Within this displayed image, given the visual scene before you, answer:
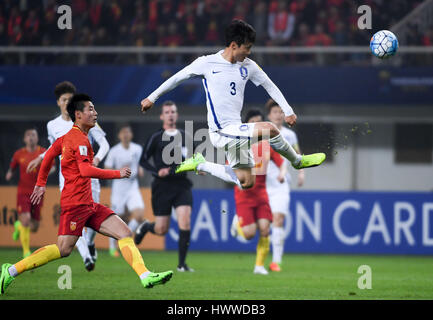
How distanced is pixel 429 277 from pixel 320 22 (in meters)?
9.65

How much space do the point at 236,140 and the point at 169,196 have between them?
2.94 meters

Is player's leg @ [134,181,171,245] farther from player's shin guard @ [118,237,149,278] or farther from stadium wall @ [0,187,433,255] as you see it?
stadium wall @ [0,187,433,255]

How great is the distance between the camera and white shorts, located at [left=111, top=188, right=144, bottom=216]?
15.1 meters

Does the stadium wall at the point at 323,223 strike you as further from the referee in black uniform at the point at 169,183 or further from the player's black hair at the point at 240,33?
the player's black hair at the point at 240,33

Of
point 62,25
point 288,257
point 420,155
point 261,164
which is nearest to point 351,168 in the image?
point 420,155

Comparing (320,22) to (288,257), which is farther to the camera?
(320,22)

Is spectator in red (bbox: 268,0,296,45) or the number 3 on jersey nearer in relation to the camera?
the number 3 on jersey

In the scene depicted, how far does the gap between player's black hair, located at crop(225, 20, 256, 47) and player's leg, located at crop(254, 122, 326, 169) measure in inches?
35.0

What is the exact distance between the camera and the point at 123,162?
15.3 metres

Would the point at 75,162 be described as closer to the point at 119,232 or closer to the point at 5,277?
the point at 119,232

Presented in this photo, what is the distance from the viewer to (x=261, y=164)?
1145cm

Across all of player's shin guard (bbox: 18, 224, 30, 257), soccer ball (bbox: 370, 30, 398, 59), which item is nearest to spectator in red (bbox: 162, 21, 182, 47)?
player's shin guard (bbox: 18, 224, 30, 257)

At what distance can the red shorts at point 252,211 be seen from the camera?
36.7 feet
